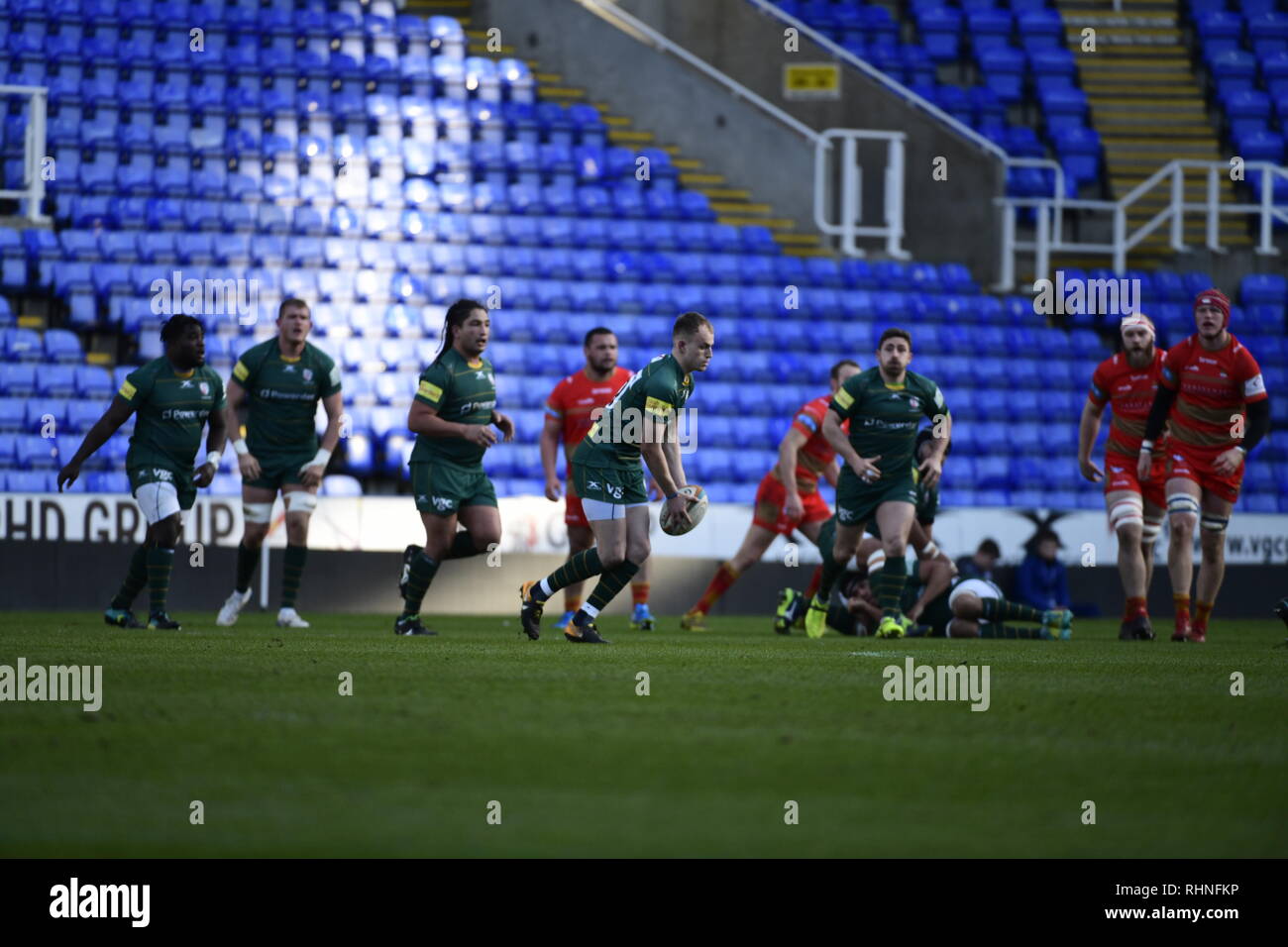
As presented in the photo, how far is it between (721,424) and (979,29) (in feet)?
28.3

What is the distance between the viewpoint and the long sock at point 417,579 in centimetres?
1223

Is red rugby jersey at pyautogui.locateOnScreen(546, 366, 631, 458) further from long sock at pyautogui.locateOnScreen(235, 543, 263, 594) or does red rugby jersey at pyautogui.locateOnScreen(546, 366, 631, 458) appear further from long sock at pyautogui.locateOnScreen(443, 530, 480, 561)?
long sock at pyautogui.locateOnScreen(235, 543, 263, 594)

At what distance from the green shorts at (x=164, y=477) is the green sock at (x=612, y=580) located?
3.20 m

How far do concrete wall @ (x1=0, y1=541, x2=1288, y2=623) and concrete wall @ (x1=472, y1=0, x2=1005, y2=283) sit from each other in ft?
18.1

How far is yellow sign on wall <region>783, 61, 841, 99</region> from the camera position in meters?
23.1

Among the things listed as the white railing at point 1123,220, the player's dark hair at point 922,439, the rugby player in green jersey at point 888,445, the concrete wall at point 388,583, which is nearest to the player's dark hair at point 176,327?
the concrete wall at point 388,583

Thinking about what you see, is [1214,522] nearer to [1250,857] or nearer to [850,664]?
[850,664]

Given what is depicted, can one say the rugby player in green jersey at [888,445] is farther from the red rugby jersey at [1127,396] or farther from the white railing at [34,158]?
the white railing at [34,158]

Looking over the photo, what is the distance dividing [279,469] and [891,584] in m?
4.30

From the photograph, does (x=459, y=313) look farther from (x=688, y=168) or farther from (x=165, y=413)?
(x=688, y=168)

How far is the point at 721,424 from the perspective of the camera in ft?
65.0

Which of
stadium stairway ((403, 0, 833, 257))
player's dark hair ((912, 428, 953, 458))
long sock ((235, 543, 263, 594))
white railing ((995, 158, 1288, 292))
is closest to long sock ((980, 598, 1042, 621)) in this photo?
player's dark hair ((912, 428, 953, 458))

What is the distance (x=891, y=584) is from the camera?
12.8 m

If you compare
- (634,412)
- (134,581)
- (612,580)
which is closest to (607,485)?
(634,412)
